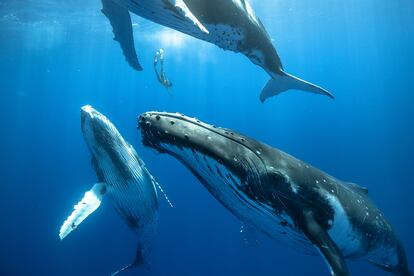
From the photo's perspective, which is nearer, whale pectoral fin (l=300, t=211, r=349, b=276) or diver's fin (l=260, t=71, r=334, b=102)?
whale pectoral fin (l=300, t=211, r=349, b=276)

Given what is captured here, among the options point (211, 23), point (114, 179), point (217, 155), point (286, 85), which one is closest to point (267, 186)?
point (217, 155)

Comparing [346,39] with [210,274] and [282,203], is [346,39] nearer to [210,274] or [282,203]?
[210,274]

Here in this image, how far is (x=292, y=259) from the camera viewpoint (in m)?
30.5

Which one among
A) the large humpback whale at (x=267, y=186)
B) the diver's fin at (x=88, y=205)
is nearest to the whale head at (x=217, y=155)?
the large humpback whale at (x=267, y=186)

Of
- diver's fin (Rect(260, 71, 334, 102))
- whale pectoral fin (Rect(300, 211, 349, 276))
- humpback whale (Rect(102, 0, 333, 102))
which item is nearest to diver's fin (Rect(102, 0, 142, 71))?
humpback whale (Rect(102, 0, 333, 102))

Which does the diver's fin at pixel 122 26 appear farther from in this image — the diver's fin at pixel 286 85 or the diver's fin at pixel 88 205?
the diver's fin at pixel 286 85

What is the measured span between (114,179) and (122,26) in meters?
3.56

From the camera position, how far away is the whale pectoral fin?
3.97 meters

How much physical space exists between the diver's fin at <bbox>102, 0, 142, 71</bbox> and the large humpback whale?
4654 mm

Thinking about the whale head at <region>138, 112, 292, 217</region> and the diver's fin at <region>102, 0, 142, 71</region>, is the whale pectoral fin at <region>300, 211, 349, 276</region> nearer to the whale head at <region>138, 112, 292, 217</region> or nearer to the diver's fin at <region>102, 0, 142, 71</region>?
the whale head at <region>138, 112, 292, 217</region>

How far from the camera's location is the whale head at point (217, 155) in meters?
3.87

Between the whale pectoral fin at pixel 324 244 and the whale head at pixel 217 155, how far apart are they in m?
0.45

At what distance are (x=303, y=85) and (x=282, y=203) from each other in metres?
6.04

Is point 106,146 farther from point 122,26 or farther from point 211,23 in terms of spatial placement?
point 211,23
